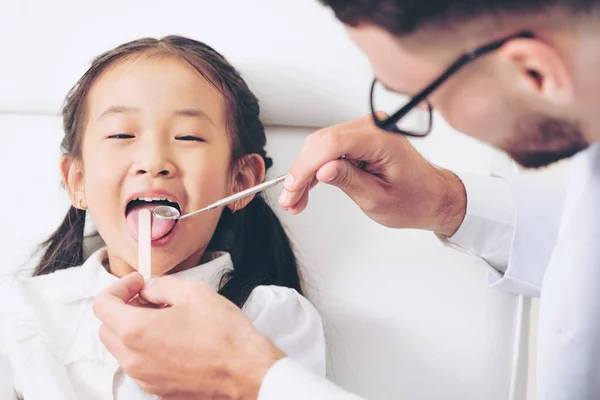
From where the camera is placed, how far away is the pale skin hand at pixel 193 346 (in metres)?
0.76

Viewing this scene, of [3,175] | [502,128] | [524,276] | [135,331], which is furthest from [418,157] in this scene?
[3,175]

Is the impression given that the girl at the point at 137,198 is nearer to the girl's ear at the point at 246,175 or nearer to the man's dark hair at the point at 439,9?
the girl's ear at the point at 246,175

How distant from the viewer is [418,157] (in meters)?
1.05

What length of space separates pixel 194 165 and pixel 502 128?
55cm

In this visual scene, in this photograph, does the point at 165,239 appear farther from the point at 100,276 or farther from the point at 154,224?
the point at 100,276

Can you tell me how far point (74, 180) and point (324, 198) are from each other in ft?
1.59

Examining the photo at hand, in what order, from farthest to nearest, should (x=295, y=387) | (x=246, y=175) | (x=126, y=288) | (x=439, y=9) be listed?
1. (x=246, y=175)
2. (x=126, y=288)
3. (x=295, y=387)
4. (x=439, y=9)

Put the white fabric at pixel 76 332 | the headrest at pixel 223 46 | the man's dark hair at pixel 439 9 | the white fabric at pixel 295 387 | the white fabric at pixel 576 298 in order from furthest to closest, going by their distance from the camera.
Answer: the headrest at pixel 223 46 → the white fabric at pixel 76 332 → the white fabric at pixel 576 298 → the white fabric at pixel 295 387 → the man's dark hair at pixel 439 9

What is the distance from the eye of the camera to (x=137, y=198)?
103 cm

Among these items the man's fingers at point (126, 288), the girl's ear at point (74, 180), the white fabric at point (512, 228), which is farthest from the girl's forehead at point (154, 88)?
the white fabric at point (512, 228)

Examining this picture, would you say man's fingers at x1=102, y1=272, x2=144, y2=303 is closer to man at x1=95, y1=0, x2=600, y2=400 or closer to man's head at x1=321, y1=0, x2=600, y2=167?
man at x1=95, y1=0, x2=600, y2=400

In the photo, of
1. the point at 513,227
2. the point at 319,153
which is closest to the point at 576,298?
the point at 513,227

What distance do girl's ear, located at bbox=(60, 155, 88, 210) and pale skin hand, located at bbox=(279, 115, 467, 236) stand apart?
0.42 m

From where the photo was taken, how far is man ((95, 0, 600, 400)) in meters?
0.56
